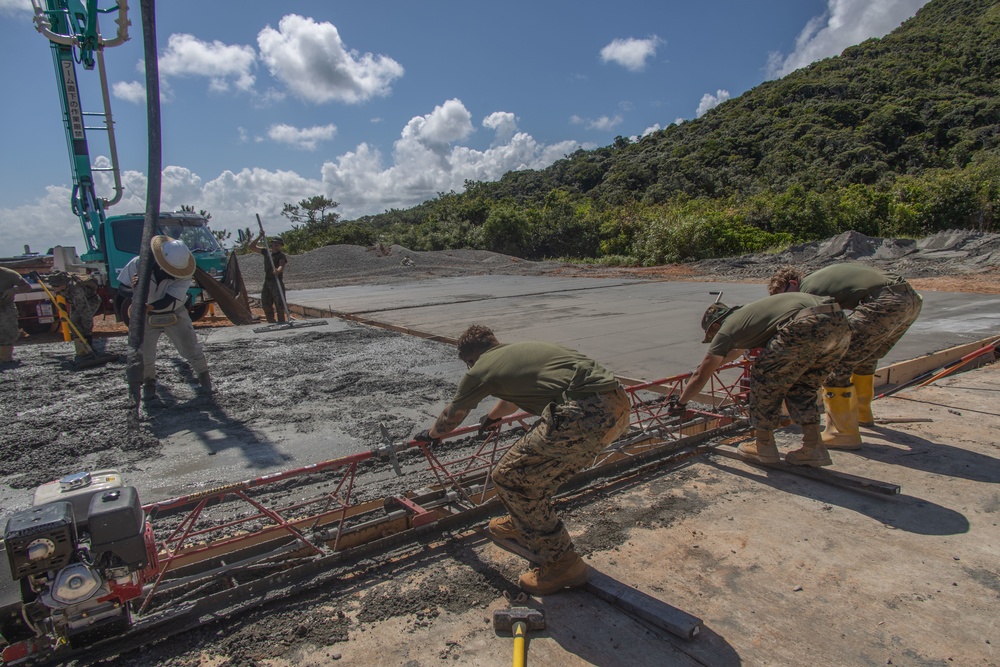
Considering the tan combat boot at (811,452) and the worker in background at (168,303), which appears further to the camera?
the worker in background at (168,303)

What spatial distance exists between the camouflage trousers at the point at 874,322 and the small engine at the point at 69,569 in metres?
4.52

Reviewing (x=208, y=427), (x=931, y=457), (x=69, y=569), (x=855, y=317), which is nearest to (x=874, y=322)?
(x=855, y=317)

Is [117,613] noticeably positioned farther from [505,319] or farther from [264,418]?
[505,319]

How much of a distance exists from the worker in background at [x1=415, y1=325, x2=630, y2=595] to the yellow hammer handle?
14.3 inches

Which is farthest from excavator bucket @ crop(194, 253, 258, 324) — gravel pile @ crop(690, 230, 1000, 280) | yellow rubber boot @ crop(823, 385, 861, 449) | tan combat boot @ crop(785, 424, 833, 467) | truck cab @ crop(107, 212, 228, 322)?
gravel pile @ crop(690, 230, 1000, 280)

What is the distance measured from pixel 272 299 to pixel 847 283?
403 inches

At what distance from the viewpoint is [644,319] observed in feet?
35.1

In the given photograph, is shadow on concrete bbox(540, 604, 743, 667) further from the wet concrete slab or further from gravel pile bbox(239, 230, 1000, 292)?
gravel pile bbox(239, 230, 1000, 292)

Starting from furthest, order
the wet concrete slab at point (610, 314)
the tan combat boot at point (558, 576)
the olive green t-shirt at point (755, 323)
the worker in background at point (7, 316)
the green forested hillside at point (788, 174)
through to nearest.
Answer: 1. the green forested hillside at point (788, 174)
2. the worker in background at point (7, 316)
3. the wet concrete slab at point (610, 314)
4. the olive green t-shirt at point (755, 323)
5. the tan combat boot at point (558, 576)

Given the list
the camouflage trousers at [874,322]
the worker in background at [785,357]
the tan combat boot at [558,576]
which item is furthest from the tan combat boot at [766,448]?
the tan combat boot at [558,576]

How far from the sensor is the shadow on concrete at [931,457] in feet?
12.8

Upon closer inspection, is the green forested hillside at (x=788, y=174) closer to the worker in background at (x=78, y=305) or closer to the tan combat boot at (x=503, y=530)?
the worker in background at (x=78, y=305)

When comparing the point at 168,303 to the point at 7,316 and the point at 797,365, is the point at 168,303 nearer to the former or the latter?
the point at 7,316

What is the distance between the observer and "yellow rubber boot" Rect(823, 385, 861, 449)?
172 inches
